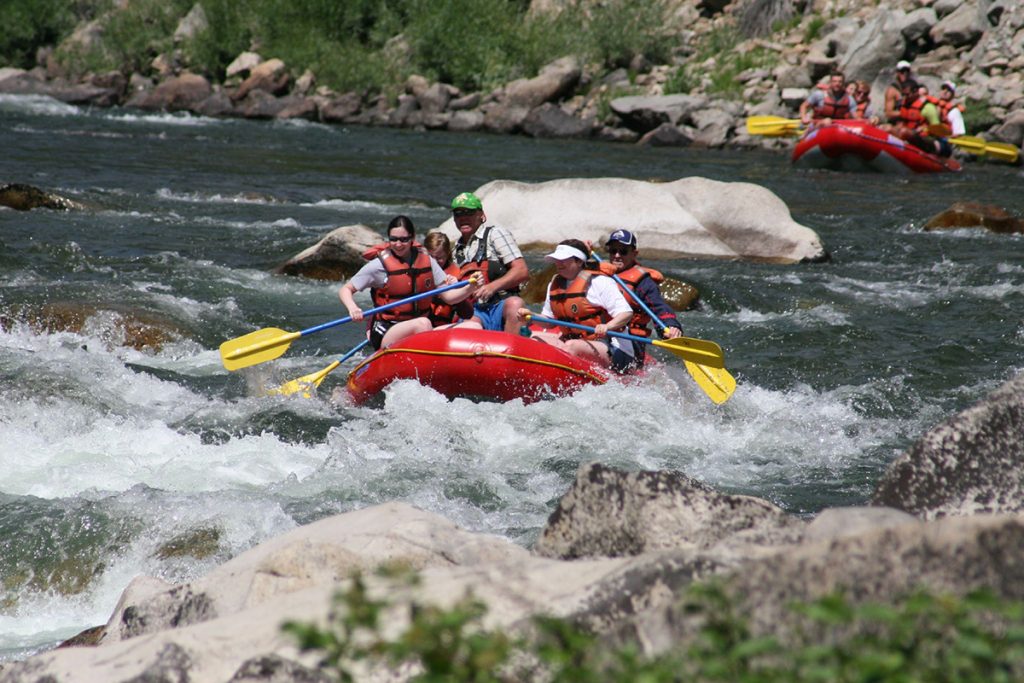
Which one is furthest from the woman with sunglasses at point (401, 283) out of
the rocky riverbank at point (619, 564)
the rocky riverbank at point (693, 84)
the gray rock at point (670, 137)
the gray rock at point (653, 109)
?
the gray rock at point (653, 109)

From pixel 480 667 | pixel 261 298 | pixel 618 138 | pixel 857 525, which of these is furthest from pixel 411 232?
pixel 618 138

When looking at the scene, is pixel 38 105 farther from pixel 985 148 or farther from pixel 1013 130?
pixel 1013 130

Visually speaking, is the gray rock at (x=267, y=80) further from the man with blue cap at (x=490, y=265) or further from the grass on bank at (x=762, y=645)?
the grass on bank at (x=762, y=645)

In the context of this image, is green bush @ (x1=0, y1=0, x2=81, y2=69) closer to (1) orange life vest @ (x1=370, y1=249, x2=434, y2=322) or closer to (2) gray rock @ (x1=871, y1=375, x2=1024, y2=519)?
(1) orange life vest @ (x1=370, y1=249, x2=434, y2=322)

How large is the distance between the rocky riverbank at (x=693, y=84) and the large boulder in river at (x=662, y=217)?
9.75 meters

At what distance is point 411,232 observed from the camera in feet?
23.3

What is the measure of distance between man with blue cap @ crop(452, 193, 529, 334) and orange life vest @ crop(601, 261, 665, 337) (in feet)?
1.83

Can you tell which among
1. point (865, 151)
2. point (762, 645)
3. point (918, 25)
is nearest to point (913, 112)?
point (865, 151)

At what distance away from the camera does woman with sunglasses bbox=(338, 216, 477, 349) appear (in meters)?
7.12

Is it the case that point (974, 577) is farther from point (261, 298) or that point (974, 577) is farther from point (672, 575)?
point (261, 298)


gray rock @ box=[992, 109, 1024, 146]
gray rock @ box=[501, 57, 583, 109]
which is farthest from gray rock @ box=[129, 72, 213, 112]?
gray rock @ box=[992, 109, 1024, 146]

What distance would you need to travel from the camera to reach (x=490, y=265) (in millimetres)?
7426

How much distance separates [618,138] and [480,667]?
21.4m

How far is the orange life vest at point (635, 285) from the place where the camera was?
729 cm
